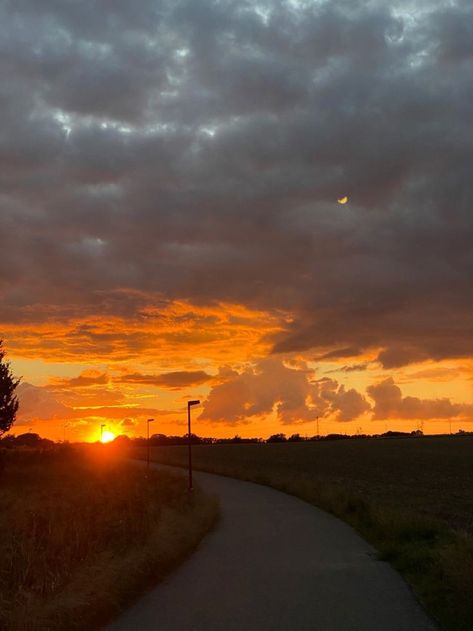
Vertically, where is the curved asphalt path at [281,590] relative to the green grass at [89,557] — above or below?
below

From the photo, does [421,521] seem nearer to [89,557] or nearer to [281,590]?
[281,590]

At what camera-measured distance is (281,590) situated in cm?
1141

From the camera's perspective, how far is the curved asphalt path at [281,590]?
915 centimetres

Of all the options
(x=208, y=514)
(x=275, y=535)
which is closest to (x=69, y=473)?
(x=208, y=514)

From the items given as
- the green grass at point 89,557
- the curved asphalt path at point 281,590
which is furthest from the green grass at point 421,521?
the green grass at point 89,557

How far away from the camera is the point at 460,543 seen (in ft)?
42.6

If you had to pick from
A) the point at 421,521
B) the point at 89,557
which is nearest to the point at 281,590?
the point at 89,557

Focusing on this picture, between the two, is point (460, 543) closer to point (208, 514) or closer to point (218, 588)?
point (218, 588)

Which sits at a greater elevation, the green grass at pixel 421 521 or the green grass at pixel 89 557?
the green grass at pixel 89 557

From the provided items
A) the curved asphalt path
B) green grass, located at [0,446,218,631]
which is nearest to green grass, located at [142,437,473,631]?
the curved asphalt path

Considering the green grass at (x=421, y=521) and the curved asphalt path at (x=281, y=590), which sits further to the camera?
the green grass at (x=421, y=521)

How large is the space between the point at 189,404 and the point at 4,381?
14.3 m

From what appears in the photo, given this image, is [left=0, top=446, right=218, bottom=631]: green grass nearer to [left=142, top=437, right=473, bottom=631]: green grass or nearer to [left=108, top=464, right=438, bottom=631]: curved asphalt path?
[left=108, top=464, right=438, bottom=631]: curved asphalt path

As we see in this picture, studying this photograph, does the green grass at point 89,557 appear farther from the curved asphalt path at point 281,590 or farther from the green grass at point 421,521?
the green grass at point 421,521
